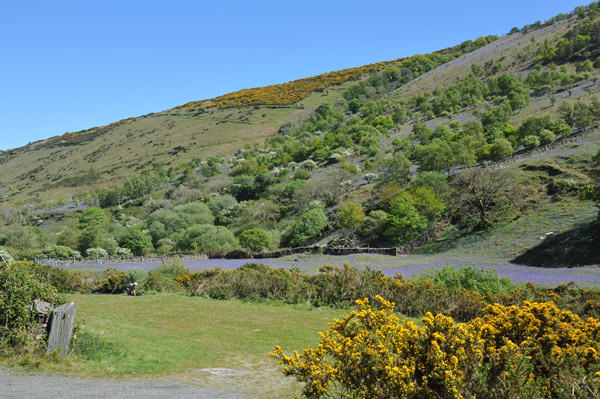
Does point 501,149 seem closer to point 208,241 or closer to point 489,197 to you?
point 489,197

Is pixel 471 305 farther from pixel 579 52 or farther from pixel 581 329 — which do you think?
pixel 579 52

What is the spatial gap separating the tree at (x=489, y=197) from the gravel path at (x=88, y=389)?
38410 millimetres

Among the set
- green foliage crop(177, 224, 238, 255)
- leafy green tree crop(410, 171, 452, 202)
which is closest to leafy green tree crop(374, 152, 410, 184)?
leafy green tree crop(410, 171, 452, 202)

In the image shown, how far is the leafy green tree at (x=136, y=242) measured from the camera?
57.2 metres

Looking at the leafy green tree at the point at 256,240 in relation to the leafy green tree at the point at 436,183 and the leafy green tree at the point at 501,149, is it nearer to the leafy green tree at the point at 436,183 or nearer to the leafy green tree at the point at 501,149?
the leafy green tree at the point at 436,183

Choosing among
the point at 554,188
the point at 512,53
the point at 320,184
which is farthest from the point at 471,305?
the point at 512,53

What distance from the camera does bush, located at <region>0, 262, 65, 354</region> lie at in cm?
879

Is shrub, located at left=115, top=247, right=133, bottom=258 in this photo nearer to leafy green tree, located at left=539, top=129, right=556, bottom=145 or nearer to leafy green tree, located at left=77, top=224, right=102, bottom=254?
leafy green tree, located at left=77, top=224, right=102, bottom=254

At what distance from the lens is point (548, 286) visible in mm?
18750

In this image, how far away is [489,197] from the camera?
39.7 m

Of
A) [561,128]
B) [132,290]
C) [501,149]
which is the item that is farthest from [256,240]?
[561,128]

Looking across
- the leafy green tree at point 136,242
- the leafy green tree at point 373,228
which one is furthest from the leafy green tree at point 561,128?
the leafy green tree at point 136,242

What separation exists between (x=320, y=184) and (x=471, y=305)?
199 ft

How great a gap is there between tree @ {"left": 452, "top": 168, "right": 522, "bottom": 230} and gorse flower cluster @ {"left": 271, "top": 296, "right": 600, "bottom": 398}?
122ft
